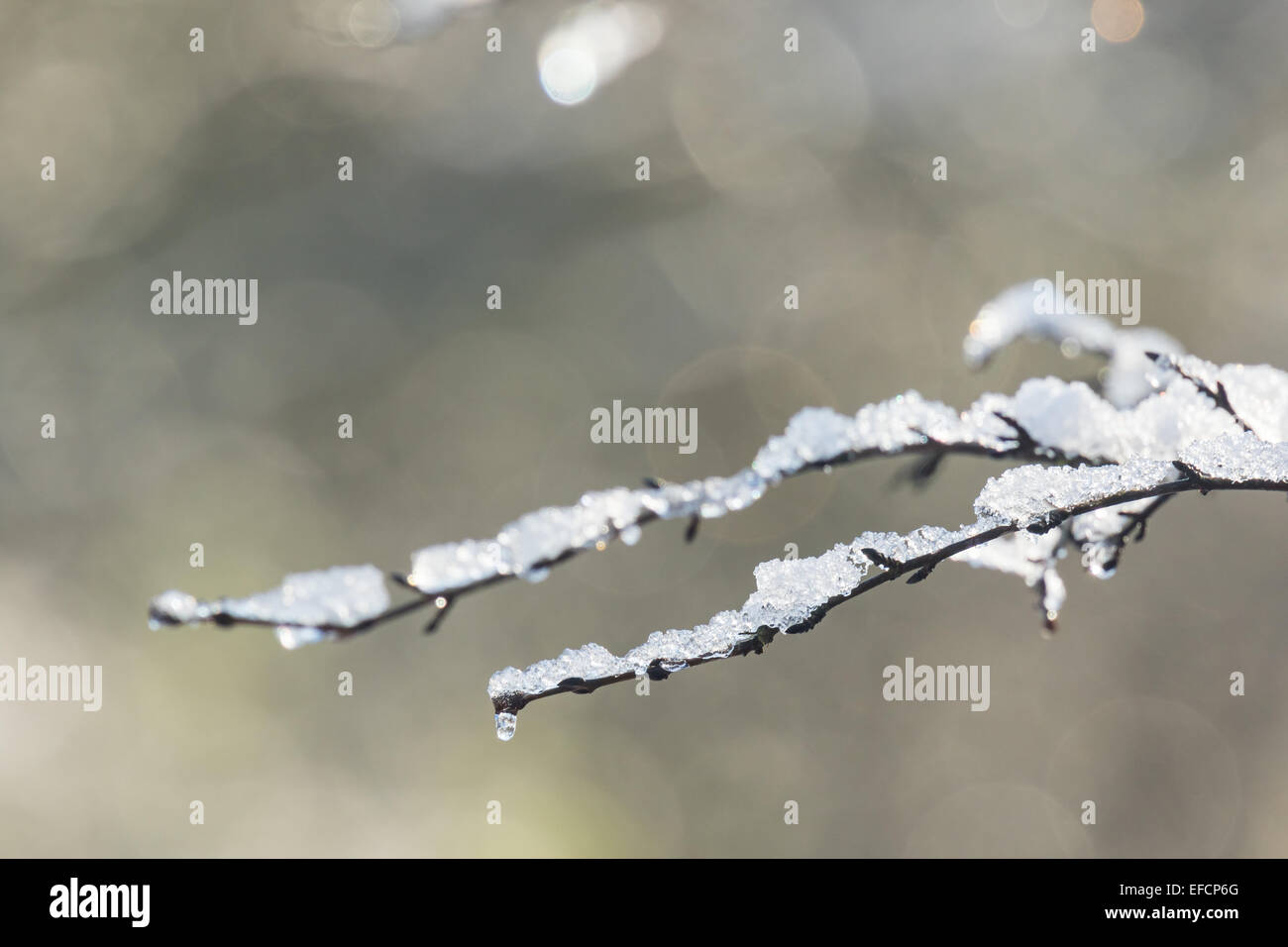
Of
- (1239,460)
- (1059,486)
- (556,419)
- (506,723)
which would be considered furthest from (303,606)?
(556,419)

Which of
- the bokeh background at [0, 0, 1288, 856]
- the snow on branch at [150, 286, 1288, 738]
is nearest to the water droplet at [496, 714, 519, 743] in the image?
the snow on branch at [150, 286, 1288, 738]

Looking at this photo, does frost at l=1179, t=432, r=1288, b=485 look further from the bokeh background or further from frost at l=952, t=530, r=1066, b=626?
the bokeh background

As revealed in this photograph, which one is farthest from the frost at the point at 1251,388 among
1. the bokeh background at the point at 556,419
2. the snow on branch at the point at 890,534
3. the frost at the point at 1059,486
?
the bokeh background at the point at 556,419

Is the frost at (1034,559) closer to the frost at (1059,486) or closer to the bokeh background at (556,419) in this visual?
the frost at (1059,486)

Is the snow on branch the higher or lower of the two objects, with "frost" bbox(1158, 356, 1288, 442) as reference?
lower

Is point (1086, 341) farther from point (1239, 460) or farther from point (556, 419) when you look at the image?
point (556, 419)

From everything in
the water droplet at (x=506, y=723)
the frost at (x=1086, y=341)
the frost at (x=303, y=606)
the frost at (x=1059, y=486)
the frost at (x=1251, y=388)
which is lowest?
the water droplet at (x=506, y=723)

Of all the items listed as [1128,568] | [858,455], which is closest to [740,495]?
[858,455]
